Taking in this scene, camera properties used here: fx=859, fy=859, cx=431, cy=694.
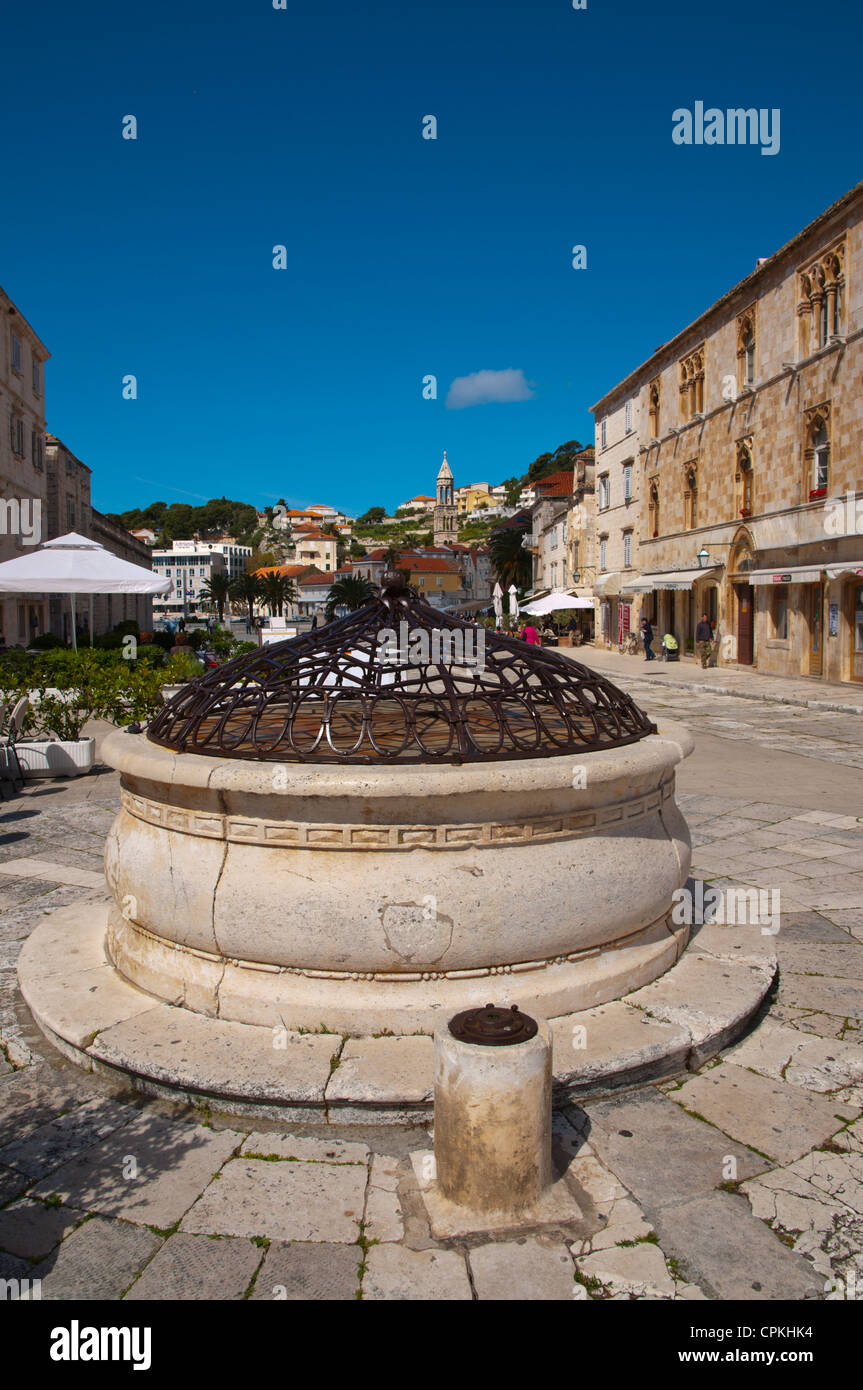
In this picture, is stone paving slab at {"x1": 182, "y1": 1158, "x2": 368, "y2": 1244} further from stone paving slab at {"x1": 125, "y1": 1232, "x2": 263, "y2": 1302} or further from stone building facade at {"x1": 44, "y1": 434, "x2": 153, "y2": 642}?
stone building facade at {"x1": 44, "y1": 434, "x2": 153, "y2": 642}

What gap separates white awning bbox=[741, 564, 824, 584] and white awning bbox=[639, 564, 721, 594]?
207 cm

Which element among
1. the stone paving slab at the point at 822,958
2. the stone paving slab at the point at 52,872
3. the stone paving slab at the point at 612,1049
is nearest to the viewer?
the stone paving slab at the point at 612,1049

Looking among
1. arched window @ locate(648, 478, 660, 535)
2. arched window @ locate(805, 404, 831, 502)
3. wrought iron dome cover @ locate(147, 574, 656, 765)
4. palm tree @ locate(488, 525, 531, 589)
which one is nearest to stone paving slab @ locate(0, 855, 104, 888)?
wrought iron dome cover @ locate(147, 574, 656, 765)

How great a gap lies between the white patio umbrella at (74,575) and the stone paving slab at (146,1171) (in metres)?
11.3

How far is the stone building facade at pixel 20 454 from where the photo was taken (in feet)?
84.2

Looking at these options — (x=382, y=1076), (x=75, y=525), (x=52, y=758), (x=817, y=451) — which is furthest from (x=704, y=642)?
(x=75, y=525)

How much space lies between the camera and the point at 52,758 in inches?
379

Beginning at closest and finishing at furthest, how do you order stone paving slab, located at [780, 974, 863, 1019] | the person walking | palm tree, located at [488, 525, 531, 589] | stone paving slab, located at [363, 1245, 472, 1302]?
stone paving slab, located at [363, 1245, 472, 1302], stone paving slab, located at [780, 974, 863, 1019], the person walking, palm tree, located at [488, 525, 531, 589]

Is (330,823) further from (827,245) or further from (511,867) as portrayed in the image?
→ (827,245)

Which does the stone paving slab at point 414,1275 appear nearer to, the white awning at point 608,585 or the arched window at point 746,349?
the arched window at point 746,349

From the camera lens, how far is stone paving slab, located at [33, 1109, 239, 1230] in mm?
2680

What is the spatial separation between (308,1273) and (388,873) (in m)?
1.36

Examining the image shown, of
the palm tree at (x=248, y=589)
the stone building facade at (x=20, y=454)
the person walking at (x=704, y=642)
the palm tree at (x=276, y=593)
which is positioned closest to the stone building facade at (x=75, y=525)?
the stone building facade at (x=20, y=454)

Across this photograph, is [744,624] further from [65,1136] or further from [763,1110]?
[65,1136]
